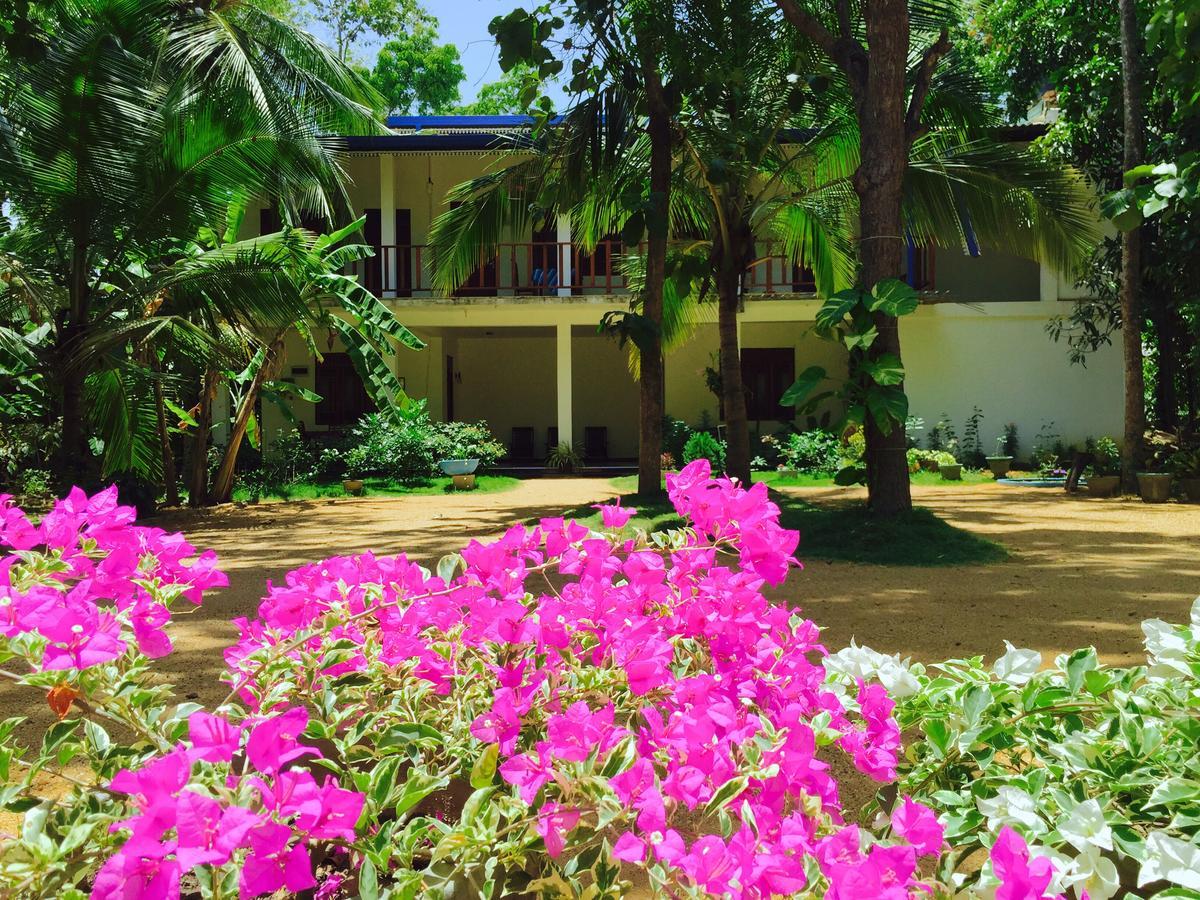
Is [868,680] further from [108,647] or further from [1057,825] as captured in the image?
[108,647]

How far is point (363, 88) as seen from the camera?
51.9 feet

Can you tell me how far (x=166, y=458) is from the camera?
11867mm

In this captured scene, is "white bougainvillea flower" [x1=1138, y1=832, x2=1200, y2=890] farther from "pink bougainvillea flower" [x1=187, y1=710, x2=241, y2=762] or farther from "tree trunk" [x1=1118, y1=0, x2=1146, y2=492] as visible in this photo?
"tree trunk" [x1=1118, y1=0, x2=1146, y2=492]

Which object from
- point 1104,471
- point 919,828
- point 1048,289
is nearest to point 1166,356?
point 1048,289

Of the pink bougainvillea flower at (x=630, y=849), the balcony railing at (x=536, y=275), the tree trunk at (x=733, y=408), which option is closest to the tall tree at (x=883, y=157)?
the tree trunk at (x=733, y=408)

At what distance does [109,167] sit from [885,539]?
6.70 metres

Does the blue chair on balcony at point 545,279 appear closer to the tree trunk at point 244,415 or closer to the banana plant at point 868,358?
→ the tree trunk at point 244,415

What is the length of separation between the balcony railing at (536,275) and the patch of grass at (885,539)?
26.2ft

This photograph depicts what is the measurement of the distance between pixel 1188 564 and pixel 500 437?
14.5m

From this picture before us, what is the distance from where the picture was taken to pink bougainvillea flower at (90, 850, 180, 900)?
939 mm

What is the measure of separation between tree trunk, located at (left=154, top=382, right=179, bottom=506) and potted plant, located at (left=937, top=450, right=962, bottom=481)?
10.5 meters

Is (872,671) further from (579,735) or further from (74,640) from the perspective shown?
(74,640)

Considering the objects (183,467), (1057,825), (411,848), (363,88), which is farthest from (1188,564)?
(363,88)

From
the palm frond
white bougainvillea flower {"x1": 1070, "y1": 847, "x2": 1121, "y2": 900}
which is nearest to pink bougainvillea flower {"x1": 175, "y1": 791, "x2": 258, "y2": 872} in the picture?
white bougainvillea flower {"x1": 1070, "y1": 847, "x2": 1121, "y2": 900}
